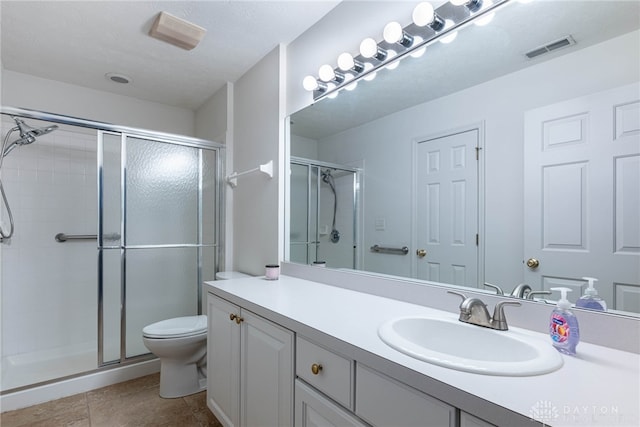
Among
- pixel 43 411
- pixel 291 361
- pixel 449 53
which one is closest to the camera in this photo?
pixel 291 361

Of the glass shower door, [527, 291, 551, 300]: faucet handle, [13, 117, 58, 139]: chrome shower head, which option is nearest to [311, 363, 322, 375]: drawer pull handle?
[527, 291, 551, 300]: faucet handle

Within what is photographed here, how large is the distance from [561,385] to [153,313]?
2.79m

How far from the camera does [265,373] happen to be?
121 cm

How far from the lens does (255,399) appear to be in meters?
1.27

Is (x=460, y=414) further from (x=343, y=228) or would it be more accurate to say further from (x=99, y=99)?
(x=99, y=99)

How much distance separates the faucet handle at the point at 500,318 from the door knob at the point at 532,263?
0.17m

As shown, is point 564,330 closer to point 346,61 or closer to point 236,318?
point 236,318

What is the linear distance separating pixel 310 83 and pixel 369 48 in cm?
45

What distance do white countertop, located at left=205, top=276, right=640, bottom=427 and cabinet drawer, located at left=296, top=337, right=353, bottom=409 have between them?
43 mm

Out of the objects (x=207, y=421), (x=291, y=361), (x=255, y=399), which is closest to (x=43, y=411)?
(x=207, y=421)

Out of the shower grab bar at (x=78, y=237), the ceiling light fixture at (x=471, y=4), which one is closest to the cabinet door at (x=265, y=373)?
the ceiling light fixture at (x=471, y=4)

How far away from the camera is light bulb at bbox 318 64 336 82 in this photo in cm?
171

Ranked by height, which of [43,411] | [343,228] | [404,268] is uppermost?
[343,228]

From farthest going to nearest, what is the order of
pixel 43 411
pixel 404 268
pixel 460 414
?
1. pixel 43 411
2. pixel 404 268
3. pixel 460 414
